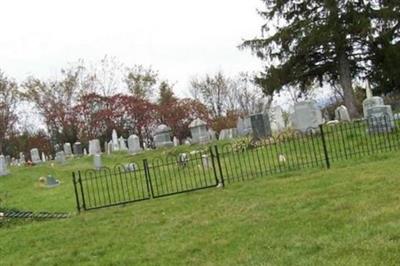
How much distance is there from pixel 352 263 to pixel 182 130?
144 ft

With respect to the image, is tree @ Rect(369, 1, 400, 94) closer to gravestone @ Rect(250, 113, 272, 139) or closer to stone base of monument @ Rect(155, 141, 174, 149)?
gravestone @ Rect(250, 113, 272, 139)

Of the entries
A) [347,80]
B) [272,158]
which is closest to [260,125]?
[272,158]

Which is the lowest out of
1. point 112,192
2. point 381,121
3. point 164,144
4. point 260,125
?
point 112,192

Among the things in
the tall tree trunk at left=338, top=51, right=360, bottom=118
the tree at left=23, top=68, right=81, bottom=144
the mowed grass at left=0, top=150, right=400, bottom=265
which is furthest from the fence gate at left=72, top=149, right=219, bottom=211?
the tree at left=23, top=68, right=81, bottom=144

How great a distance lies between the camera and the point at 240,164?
614 inches

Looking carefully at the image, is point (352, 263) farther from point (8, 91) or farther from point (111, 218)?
point (8, 91)

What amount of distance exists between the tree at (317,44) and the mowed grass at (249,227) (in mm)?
14737

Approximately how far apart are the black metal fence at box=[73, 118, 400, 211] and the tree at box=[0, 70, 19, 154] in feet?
117

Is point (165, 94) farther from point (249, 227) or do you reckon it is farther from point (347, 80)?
point (249, 227)

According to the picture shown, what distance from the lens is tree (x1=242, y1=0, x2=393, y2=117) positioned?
26125mm

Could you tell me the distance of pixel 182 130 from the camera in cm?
4881

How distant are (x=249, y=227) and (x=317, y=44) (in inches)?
795

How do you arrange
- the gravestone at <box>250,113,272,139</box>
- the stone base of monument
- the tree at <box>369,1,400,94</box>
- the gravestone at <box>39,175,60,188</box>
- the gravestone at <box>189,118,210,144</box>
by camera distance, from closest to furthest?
the gravestone at <box>39,175,60,188</box> < the gravestone at <box>250,113,272,139</box> < the tree at <box>369,1,400,94</box> < the gravestone at <box>189,118,210,144</box> < the stone base of monument

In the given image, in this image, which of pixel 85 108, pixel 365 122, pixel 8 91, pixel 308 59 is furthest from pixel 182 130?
pixel 365 122
